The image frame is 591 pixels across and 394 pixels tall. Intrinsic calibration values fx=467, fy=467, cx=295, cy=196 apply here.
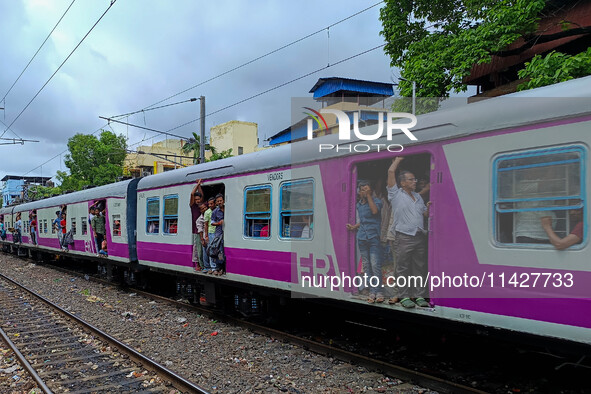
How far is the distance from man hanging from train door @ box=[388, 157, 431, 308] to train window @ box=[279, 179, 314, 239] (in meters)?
1.47

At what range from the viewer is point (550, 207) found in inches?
162

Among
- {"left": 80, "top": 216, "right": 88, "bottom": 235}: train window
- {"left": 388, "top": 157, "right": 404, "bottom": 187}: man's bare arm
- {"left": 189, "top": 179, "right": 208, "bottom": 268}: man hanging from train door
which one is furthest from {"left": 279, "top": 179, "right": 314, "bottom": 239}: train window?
{"left": 80, "top": 216, "right": 88, "bottom": 235}: train window

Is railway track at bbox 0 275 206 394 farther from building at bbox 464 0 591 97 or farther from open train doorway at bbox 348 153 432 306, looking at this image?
building at bbox 464 0 591 97

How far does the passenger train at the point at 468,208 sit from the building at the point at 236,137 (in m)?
40.5

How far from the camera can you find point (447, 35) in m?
11.8

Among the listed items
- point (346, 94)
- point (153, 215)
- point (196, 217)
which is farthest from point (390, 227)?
point (346, 94)

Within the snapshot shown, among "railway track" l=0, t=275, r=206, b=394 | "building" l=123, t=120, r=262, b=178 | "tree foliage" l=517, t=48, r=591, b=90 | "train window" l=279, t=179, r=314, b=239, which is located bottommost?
"railway track" l=0, t=275, r=206, b=394

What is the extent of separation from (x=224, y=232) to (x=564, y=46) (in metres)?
11.7

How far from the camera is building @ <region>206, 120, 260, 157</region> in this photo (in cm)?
4812

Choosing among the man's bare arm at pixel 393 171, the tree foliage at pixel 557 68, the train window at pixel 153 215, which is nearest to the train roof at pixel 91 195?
the train window at pixel 153 215

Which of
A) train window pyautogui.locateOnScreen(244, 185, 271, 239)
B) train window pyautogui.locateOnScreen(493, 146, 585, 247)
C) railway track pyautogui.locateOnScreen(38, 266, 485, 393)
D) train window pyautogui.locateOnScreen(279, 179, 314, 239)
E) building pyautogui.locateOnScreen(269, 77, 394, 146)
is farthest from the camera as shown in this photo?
building pyautogui.locateOnScreen(269, 77, 394, 146)

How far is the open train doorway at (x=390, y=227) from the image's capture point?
17.1 ft

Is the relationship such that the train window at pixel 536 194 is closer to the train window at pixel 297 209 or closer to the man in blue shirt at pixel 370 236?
the man in blue shirt at pixel 370 236

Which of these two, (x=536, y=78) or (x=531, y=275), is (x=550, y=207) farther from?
(x=536, y=78)
